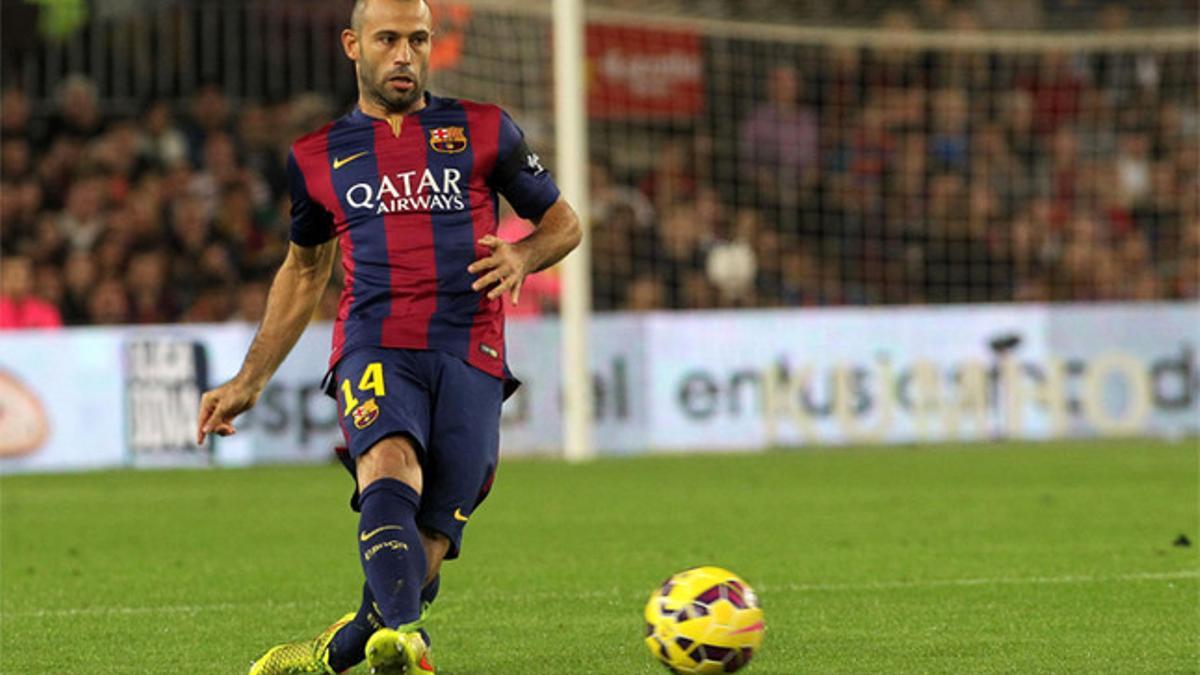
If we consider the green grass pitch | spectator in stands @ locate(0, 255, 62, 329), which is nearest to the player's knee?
the green grass pitch

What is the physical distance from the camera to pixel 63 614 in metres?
8.30

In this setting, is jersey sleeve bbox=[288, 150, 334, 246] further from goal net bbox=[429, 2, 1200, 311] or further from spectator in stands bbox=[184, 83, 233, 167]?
spectator in stands bbox=[184, 83, 233, 167]

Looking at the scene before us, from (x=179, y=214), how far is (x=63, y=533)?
337 inches

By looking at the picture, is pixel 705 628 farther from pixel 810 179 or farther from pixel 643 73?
pixel 810 179

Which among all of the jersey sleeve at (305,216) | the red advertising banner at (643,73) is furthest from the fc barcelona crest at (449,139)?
the red advertising banner at (643,73)

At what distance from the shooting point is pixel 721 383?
18.5 meters

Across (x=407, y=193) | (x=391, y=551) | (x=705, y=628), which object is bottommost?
(x=705, y=628)

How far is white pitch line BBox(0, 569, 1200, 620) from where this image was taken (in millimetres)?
8359

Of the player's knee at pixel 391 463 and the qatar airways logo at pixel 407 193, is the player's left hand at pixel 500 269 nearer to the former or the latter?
the qatar airways logo at pixel 407 193

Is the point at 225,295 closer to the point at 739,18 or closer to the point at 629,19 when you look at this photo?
the point at 629,19

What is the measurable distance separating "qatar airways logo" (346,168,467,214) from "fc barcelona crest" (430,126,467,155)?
0.20ft

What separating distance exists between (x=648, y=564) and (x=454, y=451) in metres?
3.73

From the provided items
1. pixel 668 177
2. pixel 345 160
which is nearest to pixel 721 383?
pixel 668 177

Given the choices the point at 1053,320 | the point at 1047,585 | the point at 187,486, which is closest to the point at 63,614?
the point at 1047,585
